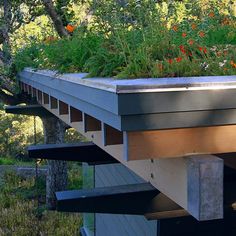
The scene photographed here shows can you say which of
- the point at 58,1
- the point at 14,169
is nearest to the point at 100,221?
the point at 58,1

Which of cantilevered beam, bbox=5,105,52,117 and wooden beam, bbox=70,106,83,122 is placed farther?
cantilevered beam, bbox=5,105,52,117

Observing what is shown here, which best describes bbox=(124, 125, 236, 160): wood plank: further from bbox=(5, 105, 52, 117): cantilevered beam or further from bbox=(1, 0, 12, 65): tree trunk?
bbox=(1, 0, 12, 65): tree trunk

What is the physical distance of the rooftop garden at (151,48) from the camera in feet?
8.39

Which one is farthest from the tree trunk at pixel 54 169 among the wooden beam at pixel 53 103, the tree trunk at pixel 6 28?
the wooden beam at pixel 53 103

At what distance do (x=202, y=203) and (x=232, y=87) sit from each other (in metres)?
0.49

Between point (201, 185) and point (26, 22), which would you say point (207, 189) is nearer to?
point (201, 185)

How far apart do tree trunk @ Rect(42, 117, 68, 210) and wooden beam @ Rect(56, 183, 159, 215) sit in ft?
35.5

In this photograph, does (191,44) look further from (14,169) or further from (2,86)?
(14,169)

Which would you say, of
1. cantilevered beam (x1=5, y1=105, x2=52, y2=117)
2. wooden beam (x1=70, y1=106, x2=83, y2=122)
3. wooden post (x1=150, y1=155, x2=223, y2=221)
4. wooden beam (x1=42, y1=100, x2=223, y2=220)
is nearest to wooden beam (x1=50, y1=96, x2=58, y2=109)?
wooden beam (x1=70, y1=106, x2=83, y2=122)

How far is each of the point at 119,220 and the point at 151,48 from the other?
4670mm

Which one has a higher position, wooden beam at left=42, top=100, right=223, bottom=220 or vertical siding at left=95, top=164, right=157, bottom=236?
wooden beam at left=42, top=100, right=223, bottom=220

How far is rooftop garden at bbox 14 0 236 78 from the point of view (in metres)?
2.56

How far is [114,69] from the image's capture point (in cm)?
304

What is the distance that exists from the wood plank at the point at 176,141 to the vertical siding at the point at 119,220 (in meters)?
2.86
